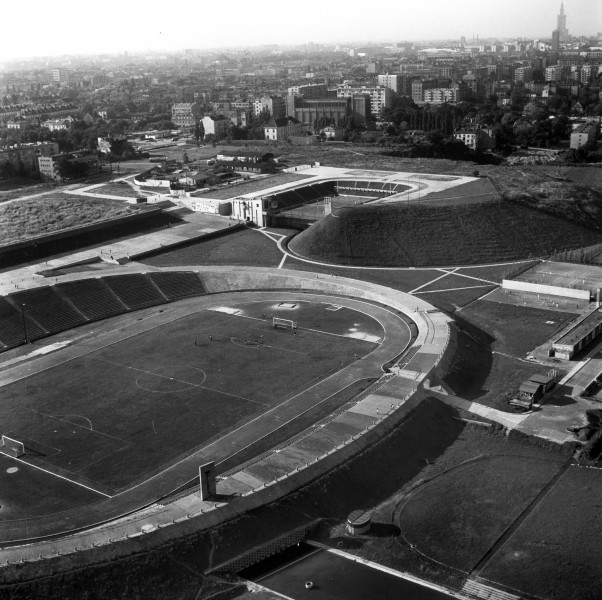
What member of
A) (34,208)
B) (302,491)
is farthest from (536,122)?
(302,491)

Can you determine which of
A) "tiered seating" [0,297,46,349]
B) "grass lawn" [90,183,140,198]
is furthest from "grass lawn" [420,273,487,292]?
"grass lawn" [90,183,140,198]

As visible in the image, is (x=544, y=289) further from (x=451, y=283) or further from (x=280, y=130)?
(x=280, y=130)

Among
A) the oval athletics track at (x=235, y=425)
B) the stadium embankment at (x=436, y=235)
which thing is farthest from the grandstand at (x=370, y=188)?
the oval athletics track at (x=235, y=425)

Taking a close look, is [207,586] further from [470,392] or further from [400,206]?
[400,206]

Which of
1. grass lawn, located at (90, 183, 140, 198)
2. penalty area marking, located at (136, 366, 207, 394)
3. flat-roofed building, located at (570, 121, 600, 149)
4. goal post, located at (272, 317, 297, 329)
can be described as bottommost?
penalty area marking, located at (136, 366, 207, 394)

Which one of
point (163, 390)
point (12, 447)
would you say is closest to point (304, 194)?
point (163, 390)

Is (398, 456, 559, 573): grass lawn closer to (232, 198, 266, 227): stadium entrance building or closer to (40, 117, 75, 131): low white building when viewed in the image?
(232, 198, 266, 227): stadium entrance building
